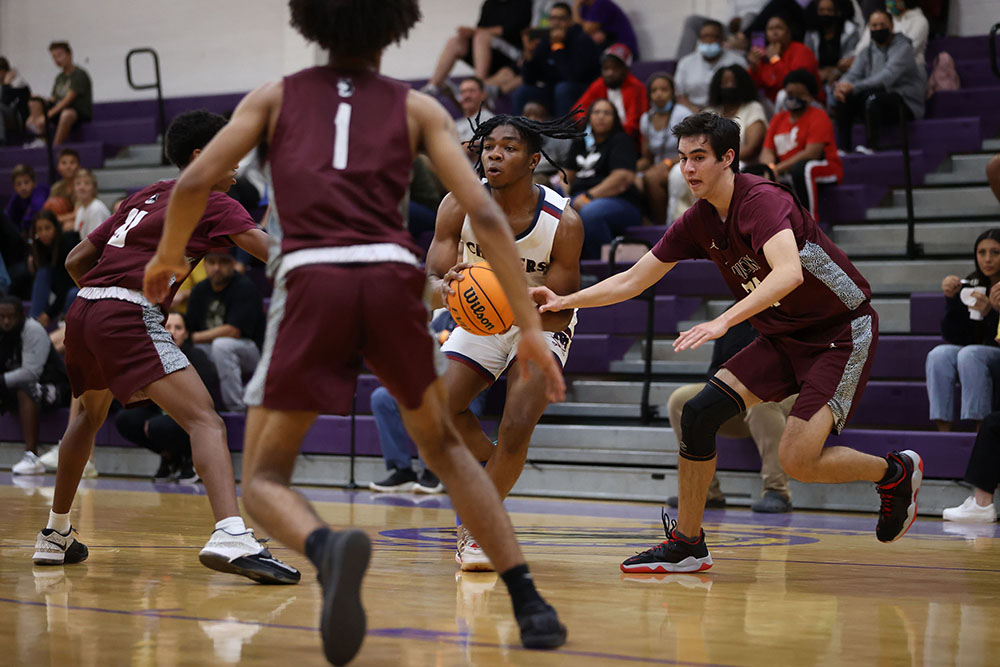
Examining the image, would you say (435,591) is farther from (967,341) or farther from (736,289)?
(967,341)

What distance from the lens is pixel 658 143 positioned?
10.9 m

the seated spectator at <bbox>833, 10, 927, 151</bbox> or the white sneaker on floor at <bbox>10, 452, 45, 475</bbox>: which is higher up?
the seated spectator at <bbox>833, 10, 927, 151</bbox>

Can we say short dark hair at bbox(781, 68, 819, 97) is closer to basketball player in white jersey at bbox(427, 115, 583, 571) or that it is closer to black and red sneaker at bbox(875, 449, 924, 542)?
basketball player in white jersey at bbox(427, 115, 583, 571)

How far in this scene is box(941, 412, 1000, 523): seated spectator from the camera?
6.98 m

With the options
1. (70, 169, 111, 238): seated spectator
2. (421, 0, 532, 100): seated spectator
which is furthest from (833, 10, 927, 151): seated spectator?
(70, 169, 111, 238): seated spectator

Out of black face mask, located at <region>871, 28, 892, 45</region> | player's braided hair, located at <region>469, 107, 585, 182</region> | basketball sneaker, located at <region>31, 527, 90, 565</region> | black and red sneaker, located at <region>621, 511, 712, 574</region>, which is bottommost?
black and red sneaker, located at <region>621, 511, 712, 574</region>

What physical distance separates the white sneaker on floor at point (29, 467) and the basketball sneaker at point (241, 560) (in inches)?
250

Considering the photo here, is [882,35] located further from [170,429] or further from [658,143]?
[170,429]

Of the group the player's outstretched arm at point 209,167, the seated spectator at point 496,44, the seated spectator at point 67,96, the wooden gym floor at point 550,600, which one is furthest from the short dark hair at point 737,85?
the seated spectator at point 67,96

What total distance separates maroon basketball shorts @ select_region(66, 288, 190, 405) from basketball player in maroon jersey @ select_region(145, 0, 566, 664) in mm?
1333

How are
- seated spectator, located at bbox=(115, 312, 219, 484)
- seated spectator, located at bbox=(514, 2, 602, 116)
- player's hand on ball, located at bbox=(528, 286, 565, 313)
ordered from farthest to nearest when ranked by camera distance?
seated spectator, located at bbox=(514, 2, 602, 116), seated spectator, located at bbox=(115, 312, 219, 484), player's hand on ball, located at bbox=(528, 286, 565, 313)

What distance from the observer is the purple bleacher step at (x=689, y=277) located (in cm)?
966

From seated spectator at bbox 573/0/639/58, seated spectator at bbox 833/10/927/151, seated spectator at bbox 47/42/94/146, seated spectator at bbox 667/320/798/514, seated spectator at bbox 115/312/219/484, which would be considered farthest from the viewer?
seated spectator at bbox 47/42/94/146

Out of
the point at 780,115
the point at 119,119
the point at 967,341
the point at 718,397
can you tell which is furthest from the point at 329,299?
the point at 119,119
